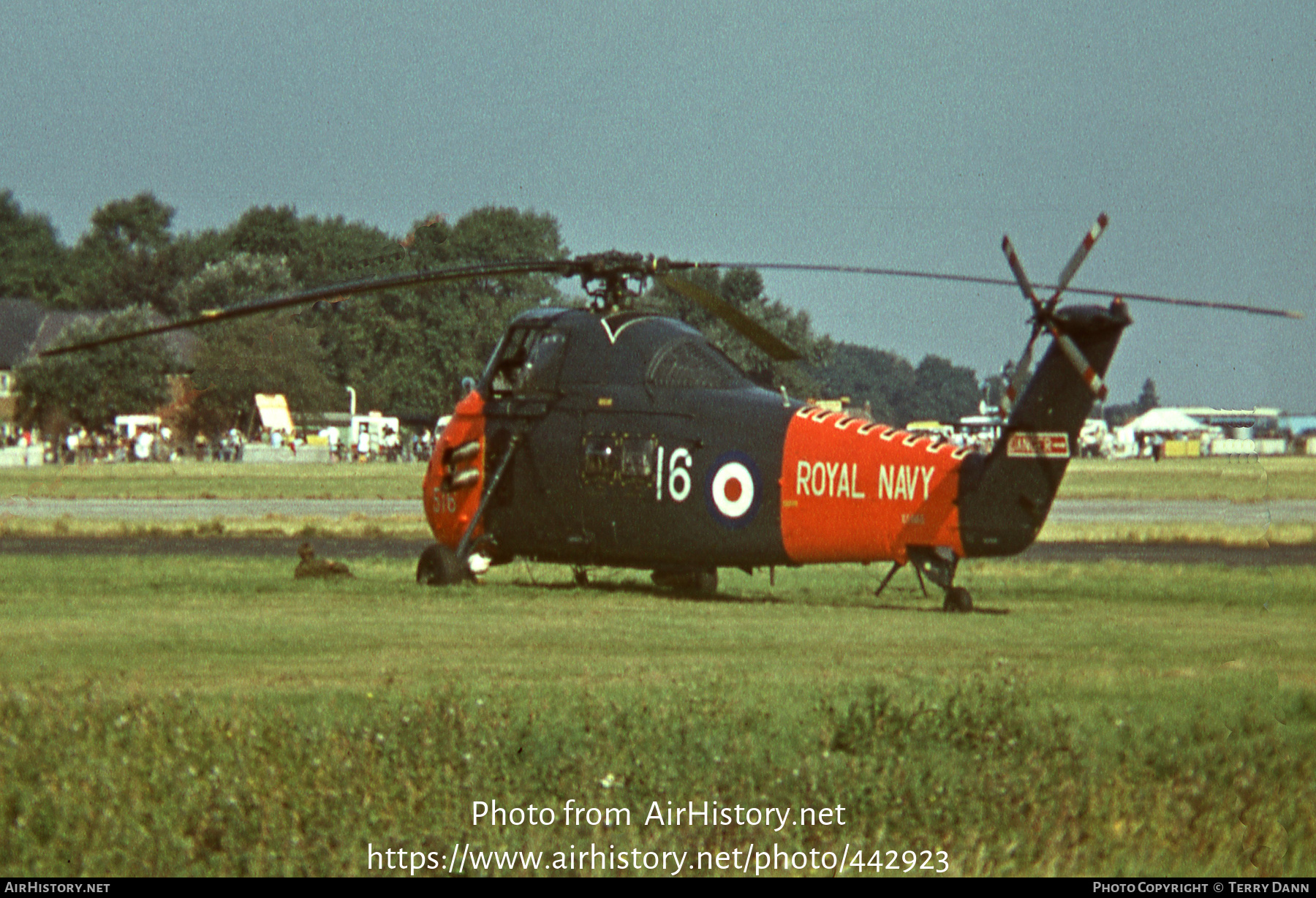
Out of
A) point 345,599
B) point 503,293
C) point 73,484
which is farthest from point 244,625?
point 503,293

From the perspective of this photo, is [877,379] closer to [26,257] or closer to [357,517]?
[26,257]

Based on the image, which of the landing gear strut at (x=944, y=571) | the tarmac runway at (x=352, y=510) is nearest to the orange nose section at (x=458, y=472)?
the landing gear strut at (x=944, y=571)

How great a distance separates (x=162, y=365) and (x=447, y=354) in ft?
89.5

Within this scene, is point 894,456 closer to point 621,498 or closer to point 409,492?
point 621,498

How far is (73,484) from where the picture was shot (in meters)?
62.1

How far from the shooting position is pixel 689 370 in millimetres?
18656

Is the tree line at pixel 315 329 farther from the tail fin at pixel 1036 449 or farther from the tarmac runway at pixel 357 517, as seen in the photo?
the tail fin at pixel 1036 449

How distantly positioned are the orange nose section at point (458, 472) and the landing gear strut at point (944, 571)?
5.88m

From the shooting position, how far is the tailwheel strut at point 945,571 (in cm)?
1645

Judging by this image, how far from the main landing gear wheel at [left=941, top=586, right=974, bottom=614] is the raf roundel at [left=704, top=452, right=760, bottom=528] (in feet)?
8.14

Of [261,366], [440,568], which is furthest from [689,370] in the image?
[261,366]

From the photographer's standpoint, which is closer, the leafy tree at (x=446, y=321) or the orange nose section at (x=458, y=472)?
the orange nose section at (x=458, y=472)

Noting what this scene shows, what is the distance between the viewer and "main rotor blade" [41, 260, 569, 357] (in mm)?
15312

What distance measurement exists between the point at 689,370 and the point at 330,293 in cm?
447
